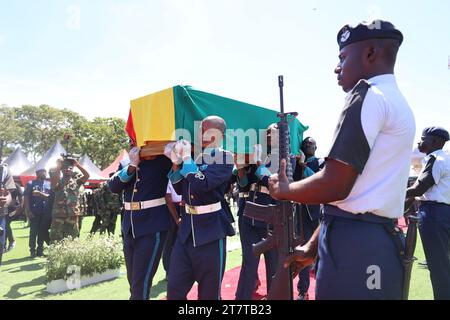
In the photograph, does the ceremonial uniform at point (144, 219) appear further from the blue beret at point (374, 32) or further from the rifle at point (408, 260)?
the blue beret at point (374, 32)

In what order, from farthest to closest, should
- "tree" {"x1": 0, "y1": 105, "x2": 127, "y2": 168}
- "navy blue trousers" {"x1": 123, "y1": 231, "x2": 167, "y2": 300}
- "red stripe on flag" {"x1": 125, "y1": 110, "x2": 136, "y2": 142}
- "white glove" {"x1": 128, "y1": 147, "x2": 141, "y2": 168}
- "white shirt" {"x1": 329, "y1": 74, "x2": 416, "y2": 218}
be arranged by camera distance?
"tree" {"x1": 0, "y1": 105, "x2": 127, "y2": 168} < "red stripe on flag" {"x1": 125, "y1": 110, "x2": 136, "y2": 142} < "white glove" {"x1": 128, "y1": 147, "x2": 141, "y2": 168} < "navy blue trousers" {"x1": 123, "y1": 231, "x2": 167, "y2": 300} < "white shirt" {"x1": 329, "y1": 74, "x2": 416, "y2": 218}

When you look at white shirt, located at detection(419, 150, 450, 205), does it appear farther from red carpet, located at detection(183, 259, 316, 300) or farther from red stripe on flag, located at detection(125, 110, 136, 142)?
red stripe on flag, located at detection(125, 110, 136, 142)

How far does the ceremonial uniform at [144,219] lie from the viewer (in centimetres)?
326

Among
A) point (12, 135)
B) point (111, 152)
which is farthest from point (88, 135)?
point (12, 135)

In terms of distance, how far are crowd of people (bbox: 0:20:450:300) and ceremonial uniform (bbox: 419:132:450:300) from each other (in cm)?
1

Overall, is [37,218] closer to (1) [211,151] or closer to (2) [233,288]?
(2) [233,288]

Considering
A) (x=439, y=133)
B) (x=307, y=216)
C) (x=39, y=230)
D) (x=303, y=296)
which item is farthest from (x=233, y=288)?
(x=39, y=230)

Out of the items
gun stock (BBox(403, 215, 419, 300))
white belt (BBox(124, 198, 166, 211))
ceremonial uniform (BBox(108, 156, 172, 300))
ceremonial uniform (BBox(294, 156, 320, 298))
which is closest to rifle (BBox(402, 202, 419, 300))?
gun stock (BBox(403, 215, 419, 300))

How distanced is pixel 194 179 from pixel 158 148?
26.8 inches

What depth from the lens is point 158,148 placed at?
3.38 m

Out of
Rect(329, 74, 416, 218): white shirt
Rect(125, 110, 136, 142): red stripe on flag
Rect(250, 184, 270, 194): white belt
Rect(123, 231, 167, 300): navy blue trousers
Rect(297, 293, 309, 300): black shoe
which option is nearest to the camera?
Rect(329, 74, 416, 218): white shirt

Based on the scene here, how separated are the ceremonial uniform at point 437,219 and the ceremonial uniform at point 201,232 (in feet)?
7.95

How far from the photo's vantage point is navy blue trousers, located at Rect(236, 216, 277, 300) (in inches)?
153

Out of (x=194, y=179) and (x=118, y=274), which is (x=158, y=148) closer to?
(x=194, y=179)
